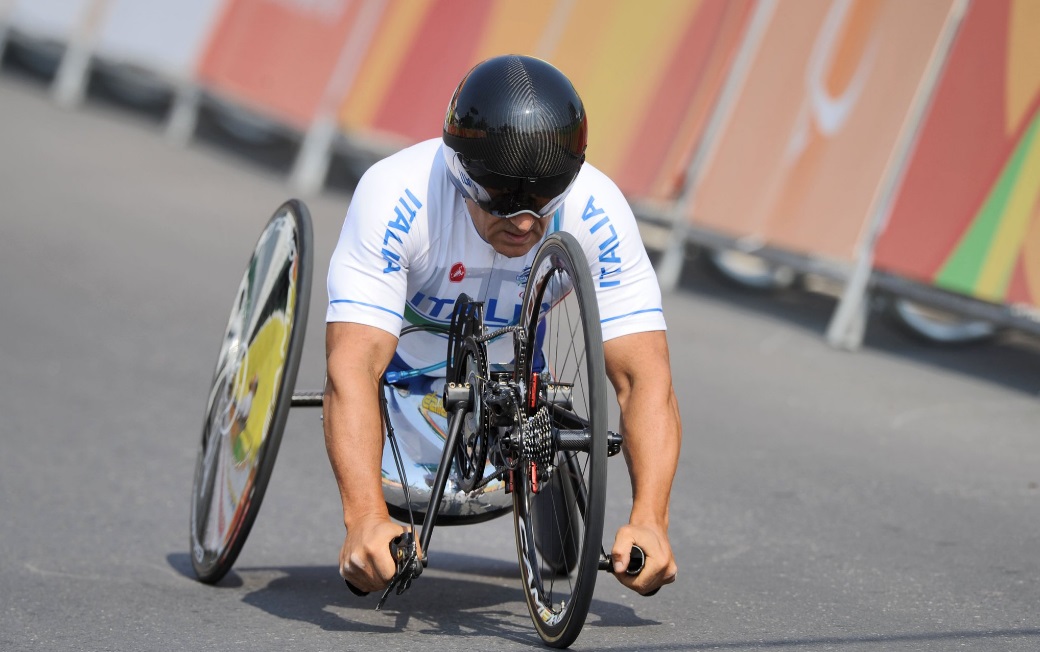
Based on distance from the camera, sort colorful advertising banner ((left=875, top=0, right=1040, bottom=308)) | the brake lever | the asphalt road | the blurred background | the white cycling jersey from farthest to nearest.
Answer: the blurred background → colorful advertising banner ((left=875, top=0, right=1040, bottom=308)) → the asphalt road → the white cycling jersey → the brake lever

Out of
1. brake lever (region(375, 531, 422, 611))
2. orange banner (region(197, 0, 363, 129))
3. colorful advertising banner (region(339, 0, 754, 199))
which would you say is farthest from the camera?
orange banner (region(197, 0, 363, 129))

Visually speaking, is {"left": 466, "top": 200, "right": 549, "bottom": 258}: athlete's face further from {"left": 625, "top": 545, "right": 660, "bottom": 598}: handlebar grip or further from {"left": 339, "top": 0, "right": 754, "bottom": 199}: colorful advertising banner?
{"left": 339, "top": 0, "right": 754, "bottom": 199}: colorful advertising banner

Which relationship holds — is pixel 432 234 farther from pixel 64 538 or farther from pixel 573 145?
pixel 64 538

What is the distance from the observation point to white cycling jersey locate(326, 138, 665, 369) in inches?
153

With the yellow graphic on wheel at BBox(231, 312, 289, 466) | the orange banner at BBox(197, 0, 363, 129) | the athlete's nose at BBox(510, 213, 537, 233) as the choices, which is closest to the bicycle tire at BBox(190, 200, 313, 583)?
the yellow graphic on wheel at BBox(231, 312, 289, 466)

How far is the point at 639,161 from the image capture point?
10711 mm

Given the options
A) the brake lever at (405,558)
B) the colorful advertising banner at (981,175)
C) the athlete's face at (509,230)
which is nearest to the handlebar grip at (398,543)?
the brake lever at (405,558)

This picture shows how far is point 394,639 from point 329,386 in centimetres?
68

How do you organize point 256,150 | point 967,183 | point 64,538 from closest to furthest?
point 64,538 < point 967,183 < point 256,150

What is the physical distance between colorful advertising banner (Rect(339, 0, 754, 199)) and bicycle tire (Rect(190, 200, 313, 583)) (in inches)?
242

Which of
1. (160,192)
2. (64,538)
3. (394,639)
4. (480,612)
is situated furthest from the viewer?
(160,192)

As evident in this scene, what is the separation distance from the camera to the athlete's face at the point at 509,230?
12.5 ft

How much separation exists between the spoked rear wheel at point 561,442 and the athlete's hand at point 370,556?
1.29ft

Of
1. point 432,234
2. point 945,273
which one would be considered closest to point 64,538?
point 432,234
